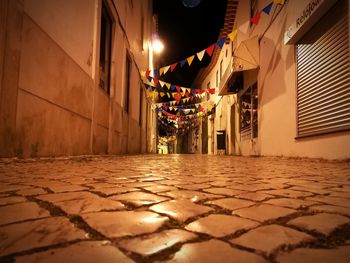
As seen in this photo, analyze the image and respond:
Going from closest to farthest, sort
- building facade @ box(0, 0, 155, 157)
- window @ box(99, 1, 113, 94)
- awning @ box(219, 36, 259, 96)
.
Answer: building facade @ box(0, 0, 155, 157)
window @ box(99, 1, 113, 94)
awning @ box(219, 36, 259, 96)

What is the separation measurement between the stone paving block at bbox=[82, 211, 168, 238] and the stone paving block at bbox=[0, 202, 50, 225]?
22cm

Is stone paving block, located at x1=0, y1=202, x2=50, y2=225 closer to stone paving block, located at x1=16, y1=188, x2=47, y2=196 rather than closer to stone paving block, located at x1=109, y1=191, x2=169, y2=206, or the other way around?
stone paving block, located at x1=16, y1=188, x2=47, y2=196

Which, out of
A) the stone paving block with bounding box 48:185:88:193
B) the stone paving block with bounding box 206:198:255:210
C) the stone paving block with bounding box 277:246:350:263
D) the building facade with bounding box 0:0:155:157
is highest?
the building facade with bounding box 0:0:155:157

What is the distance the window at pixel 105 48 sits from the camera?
7.75 metres

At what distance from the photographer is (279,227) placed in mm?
1093

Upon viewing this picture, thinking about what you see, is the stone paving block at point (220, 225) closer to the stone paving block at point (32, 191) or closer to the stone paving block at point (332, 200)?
the stone paving block at point (332, 200)

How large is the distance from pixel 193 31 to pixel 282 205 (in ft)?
58.4

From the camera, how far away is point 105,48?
8.08m

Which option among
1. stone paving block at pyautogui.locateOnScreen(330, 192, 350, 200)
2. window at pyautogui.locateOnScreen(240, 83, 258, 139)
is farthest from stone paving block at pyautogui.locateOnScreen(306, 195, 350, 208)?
window at pyautogui.locateOnScreen(240, 83, 258, 139)

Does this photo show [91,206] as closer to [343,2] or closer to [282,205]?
[282,205]

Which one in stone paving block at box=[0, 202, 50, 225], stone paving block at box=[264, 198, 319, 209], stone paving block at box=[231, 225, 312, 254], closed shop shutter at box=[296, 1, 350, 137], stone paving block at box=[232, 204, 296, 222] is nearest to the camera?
stone paving block at box=[231, 225, 312, 254]

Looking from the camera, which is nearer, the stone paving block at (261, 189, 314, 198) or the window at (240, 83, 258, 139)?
the stone paving block at (261, 189, 314, 198)

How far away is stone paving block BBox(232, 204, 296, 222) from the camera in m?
1.24

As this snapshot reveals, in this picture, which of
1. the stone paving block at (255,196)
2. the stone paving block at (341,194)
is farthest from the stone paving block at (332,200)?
the stone paving block at (255,196)
